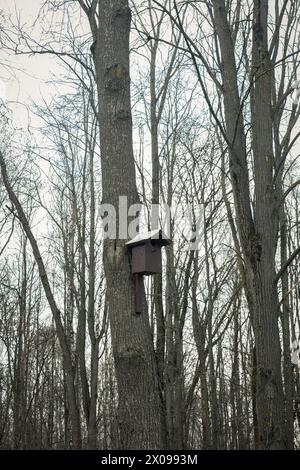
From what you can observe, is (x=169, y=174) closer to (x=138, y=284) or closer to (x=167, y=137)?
(x=167, y=137)

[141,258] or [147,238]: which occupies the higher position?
[147,238]

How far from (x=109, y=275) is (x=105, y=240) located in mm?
255

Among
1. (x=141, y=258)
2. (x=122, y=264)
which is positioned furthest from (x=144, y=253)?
(x=122, y=264)

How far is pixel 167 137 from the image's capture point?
10188 mm

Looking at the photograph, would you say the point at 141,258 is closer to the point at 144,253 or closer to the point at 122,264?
the point at 144,253

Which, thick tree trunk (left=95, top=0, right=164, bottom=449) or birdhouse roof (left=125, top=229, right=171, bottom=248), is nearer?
thick tree trunk (left=95, top=0, right=164, bottom=449)

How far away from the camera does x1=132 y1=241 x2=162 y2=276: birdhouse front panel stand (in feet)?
11.0

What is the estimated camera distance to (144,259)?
132 inches

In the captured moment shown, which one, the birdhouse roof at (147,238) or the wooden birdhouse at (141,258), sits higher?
the birdhouse roof at (147,238)

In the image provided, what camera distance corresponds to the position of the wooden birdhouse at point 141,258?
3.34 metres

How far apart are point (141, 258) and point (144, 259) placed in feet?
0.11

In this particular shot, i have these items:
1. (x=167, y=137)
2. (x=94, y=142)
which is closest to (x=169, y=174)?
(x=167, y=137)

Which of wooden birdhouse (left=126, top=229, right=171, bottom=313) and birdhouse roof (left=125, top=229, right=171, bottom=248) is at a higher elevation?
birdhouse roof (left=125, top=229, right=171, bottom=248)
